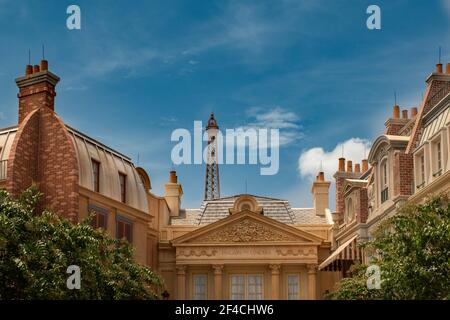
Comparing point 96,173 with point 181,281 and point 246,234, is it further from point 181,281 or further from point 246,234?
point 246,234

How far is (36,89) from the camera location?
37.1 metres

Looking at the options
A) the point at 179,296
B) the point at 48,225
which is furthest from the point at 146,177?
the point at 48,225

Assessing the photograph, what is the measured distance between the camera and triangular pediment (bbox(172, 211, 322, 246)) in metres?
48.7

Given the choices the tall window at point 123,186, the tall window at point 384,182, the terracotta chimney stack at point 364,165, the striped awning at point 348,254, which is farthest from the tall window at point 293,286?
the tall window at point 384,182

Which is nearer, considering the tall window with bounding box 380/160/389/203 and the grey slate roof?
the tall window with bounding box 380/160/389/203

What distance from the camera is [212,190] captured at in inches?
2483

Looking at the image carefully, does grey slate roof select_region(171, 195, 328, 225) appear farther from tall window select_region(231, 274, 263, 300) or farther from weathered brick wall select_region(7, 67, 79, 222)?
weathered brick wall select_region(7, 67, 79, 222)

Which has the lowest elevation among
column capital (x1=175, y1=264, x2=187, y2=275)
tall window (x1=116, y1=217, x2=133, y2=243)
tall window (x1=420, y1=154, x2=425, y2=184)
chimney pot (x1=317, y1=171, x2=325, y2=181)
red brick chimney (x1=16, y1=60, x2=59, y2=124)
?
column capital (x1=175, y1=264, x2=187, y2=275)

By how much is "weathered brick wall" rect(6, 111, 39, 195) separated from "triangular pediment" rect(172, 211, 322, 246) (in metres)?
14.6

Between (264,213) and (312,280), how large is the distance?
258 inches

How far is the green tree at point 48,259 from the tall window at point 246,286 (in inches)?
798

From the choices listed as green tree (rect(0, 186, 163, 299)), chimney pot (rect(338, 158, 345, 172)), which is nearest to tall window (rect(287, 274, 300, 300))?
chimney pot (rect(338, 158, 345, 172))
